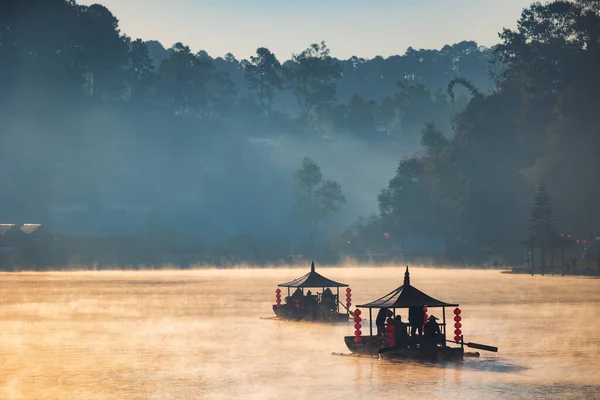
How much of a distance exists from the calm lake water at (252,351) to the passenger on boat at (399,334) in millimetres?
1247

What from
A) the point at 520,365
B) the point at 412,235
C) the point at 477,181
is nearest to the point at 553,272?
the point at 477,181

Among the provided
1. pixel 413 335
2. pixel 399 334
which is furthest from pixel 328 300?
pixel 413 335

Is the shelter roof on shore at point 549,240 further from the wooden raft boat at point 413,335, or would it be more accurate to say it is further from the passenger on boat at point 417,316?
the passenger on boat at point 417,316

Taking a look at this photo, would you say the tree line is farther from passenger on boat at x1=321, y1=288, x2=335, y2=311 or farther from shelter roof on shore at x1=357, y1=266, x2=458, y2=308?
shelter roof on shore at x1=357, y1=266, x2=458, y2=308

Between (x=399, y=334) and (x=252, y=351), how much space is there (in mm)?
10159

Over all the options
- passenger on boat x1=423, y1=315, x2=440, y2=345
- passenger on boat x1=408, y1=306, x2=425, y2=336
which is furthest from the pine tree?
passenger on boat x1=423, y1=315, x2=440, y2=345

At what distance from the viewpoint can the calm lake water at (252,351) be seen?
4531cm

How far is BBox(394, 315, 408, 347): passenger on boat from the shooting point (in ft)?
172

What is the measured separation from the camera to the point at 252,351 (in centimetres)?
5959

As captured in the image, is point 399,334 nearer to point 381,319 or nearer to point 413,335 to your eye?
point 413,335

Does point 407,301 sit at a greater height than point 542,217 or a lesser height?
lesser

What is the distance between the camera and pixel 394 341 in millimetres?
52625

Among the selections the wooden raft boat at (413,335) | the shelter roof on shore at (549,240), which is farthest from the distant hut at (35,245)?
the wooden raft boat at (413,335)

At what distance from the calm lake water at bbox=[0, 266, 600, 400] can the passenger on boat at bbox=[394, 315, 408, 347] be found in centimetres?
125
